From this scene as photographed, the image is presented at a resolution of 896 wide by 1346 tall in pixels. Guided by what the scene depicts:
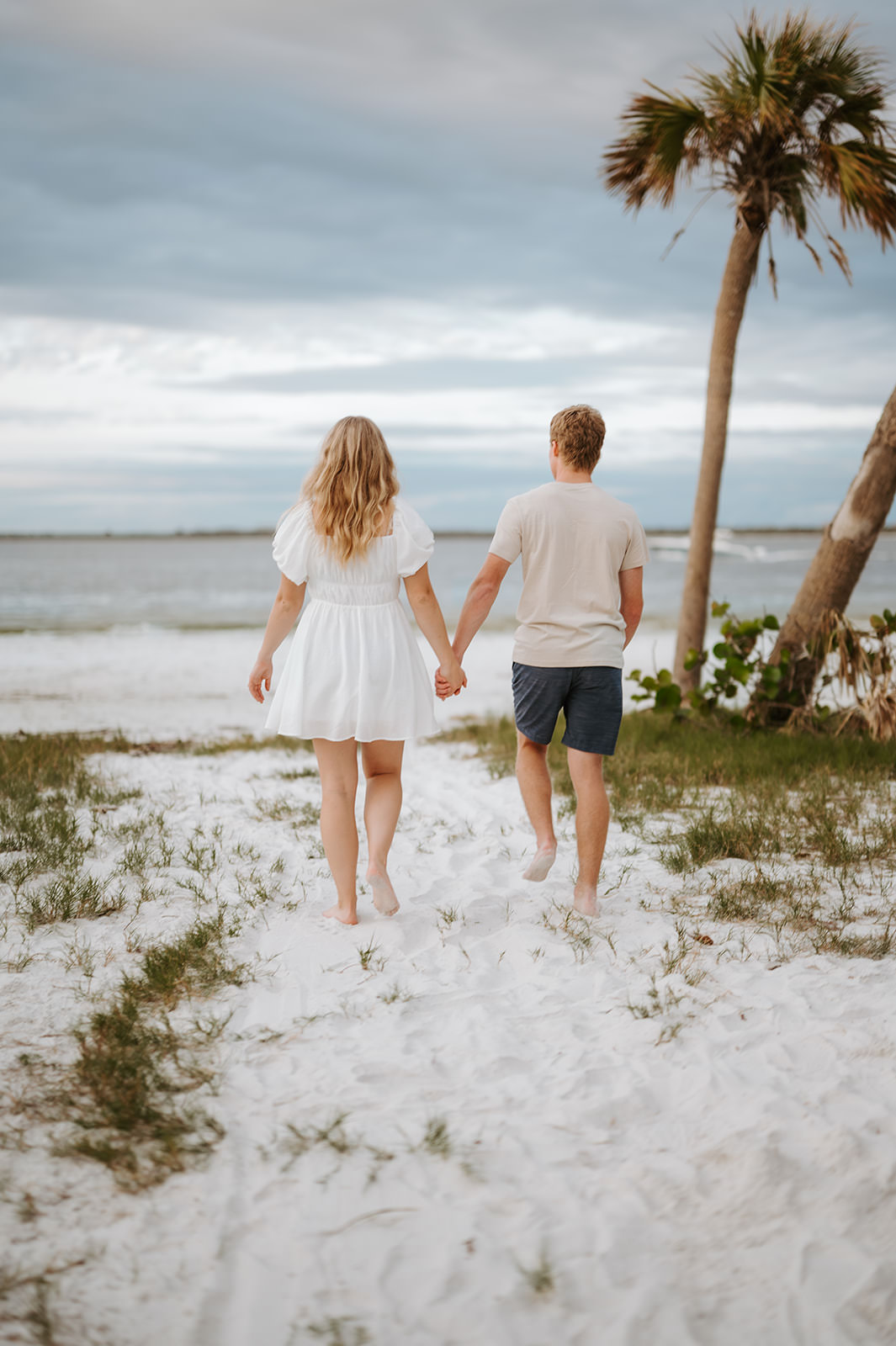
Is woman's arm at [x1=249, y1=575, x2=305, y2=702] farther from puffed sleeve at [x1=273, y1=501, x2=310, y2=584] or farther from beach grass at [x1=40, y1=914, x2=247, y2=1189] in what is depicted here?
beach grass at [x1=40, y1=914, x2=247, y2=1189]

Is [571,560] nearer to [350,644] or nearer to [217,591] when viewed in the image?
[350,644]

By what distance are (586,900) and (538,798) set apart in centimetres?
49

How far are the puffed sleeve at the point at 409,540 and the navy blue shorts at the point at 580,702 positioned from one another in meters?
0.64

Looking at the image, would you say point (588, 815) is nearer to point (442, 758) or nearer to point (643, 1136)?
point (643, 1136)

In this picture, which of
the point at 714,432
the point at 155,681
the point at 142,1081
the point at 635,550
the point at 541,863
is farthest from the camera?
the point at 155,681

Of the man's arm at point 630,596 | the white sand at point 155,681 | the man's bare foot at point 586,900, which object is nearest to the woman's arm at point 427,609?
the man's arm at point 630,596

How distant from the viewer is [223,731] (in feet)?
33.9

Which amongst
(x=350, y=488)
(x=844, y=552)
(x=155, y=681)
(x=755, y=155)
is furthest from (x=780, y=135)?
(x=155, y=681)

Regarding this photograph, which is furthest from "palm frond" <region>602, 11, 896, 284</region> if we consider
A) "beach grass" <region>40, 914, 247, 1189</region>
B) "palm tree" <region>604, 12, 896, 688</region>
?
"beach grass" <region>40, 914, 247, 1189</region>

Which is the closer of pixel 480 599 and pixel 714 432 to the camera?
pixel 480 599

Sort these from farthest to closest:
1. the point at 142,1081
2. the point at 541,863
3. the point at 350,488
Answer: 1. the point at 541,863
2. the point at 350,488
3. the point at 142,1081

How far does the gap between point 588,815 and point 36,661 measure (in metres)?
14.9

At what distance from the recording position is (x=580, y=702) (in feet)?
12.8

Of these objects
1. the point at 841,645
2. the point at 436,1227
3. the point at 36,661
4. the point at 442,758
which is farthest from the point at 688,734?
the point at 36,661
